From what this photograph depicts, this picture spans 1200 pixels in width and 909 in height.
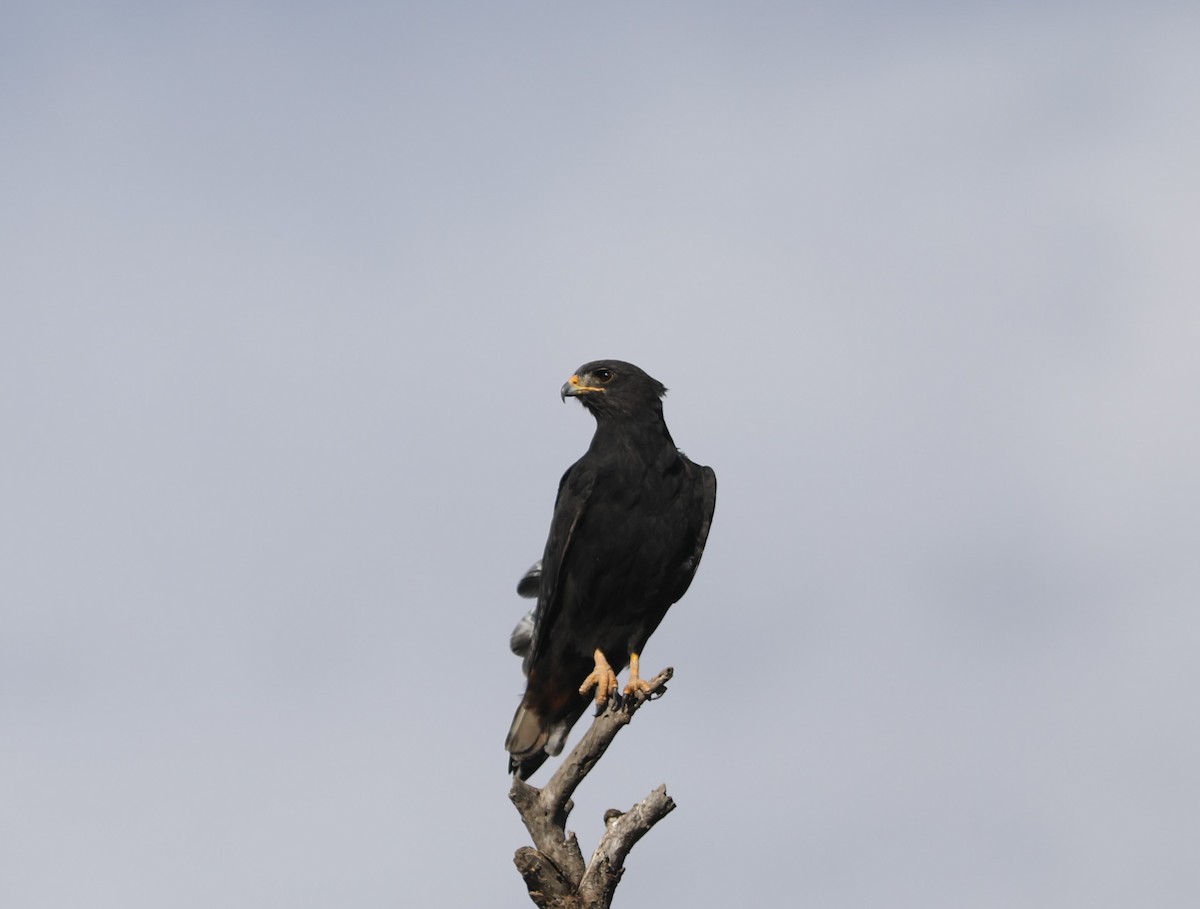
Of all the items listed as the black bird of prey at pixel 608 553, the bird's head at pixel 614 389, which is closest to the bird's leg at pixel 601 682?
the black bird of prey at pixel 608 553

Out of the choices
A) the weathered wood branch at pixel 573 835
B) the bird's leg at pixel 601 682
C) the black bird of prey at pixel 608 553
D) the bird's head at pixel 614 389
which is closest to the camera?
the weathered wood branch at pixel 573 835

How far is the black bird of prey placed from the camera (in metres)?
11.6

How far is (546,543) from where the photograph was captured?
12141 millimetres

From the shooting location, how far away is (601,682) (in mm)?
11531

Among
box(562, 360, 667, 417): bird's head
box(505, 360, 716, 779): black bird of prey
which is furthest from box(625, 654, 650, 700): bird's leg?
box(562, 360, 667, 417): bird's head

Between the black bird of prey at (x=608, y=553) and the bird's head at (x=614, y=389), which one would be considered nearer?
the black bird of prey at (x=608, y=553)

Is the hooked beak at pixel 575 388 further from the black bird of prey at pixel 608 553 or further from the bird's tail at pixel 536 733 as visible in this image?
the bird's tail at pixel 536 733

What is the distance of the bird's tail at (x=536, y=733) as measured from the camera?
12055 mm

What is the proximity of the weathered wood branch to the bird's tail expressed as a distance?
3.55ft

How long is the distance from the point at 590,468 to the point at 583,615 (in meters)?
1.12

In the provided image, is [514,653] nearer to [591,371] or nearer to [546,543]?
[546,543]

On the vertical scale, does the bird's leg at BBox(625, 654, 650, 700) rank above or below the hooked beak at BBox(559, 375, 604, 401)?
below

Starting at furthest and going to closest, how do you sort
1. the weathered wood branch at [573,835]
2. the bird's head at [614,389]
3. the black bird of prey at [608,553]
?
the bird's head at [614,389] < the black bird of prey at [608,553] < the weathered wood branch at [573,835]

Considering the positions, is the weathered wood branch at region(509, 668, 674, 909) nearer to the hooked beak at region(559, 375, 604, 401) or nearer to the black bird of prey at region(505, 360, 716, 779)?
the black bird of prey at region(505, 360, 716, 779)
